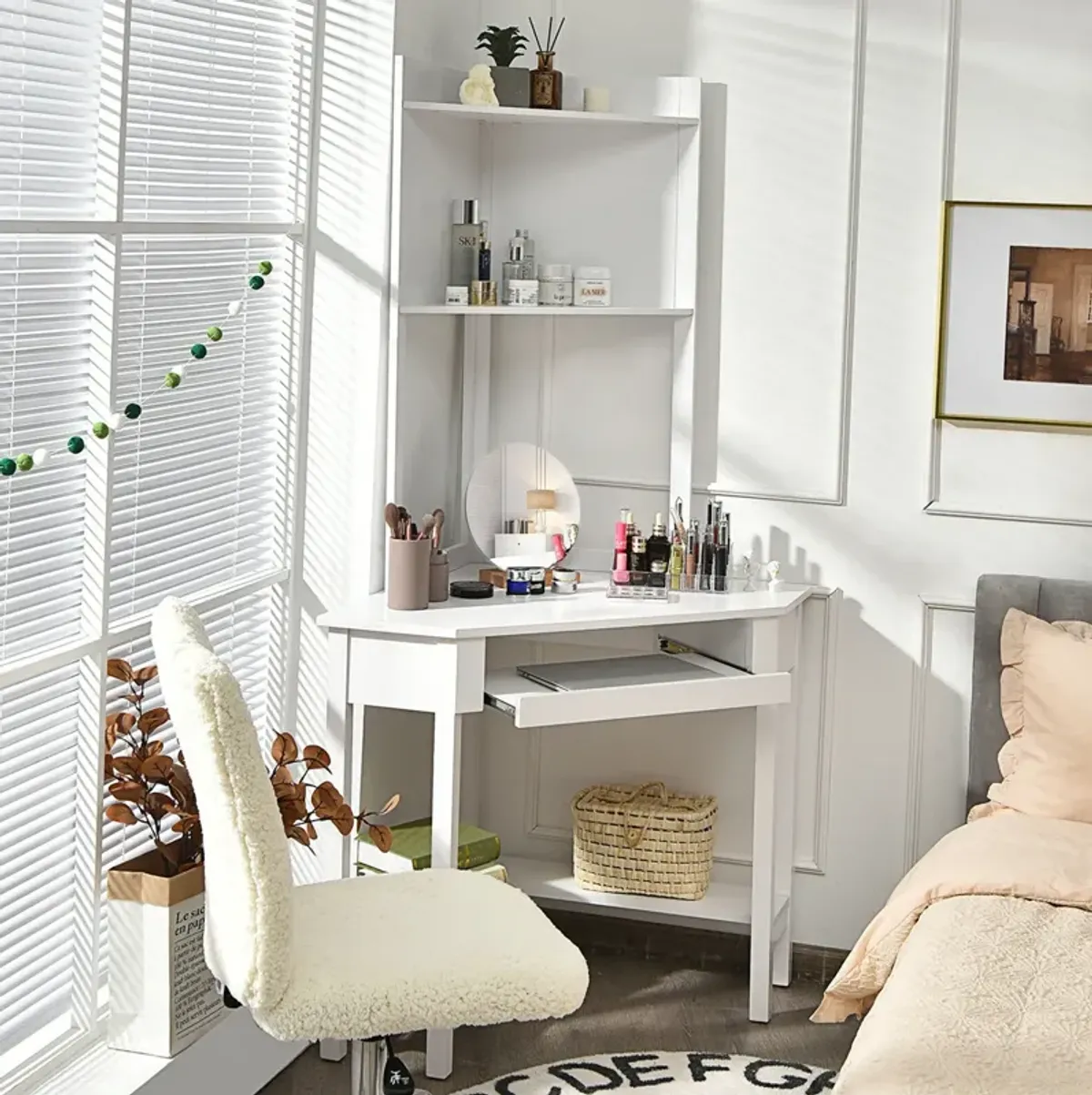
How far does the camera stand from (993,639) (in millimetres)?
3344

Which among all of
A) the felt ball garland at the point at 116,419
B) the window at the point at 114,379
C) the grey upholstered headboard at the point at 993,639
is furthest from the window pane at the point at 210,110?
the grey upholstered headboard at the point at 993,639

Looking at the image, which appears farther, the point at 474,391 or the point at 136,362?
the point at 474,391

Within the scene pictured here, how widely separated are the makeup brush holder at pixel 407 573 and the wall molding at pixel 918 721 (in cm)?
110

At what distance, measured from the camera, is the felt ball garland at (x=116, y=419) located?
2.26 m

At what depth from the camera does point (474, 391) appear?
12.1 feet

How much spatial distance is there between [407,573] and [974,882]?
3.85 feet

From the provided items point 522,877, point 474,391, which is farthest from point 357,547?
point 522,877

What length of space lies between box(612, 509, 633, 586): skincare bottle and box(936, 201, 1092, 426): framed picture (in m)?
0.69

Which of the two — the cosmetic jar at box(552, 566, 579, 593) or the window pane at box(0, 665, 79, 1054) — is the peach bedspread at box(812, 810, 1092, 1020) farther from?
the window pane at box(0, 665, 79, 1054)

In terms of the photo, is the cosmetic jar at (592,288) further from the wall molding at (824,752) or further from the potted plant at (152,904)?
the potted plant at (152,904)

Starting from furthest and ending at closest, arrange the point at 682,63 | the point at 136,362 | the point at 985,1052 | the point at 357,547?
the point at 682,63
the point at 357,547
the point at 136,362
the point at 985,1052

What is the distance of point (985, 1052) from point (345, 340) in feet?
6.02

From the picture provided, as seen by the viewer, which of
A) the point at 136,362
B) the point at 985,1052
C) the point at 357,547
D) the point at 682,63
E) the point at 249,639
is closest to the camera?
the point at 985,1052

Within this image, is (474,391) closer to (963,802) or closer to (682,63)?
(682,63)
